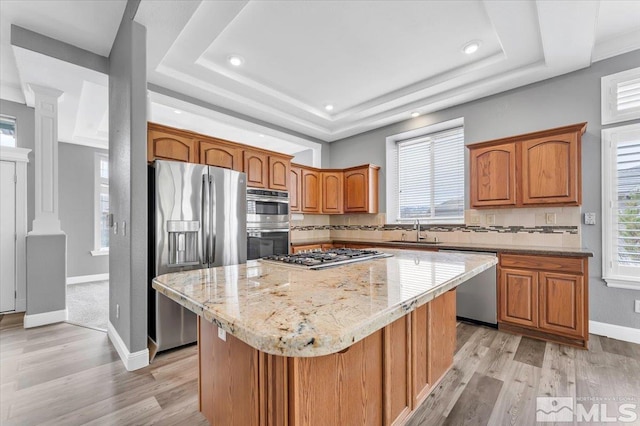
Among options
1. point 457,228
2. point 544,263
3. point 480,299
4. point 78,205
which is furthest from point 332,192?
point 78,205

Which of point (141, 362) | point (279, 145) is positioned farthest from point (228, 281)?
point (279, 145)

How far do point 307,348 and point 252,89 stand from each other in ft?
12.0

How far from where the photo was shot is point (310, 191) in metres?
4.93

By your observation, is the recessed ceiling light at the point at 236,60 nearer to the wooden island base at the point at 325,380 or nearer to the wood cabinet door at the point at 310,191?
the wood cabinet door at the point at 310,191

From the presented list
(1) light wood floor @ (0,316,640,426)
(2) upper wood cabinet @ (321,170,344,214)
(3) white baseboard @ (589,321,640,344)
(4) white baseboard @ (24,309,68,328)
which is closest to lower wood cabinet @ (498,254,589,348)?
(1) light wood floor @ (0,316,640,426)

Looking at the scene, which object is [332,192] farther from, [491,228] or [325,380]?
[325,380]

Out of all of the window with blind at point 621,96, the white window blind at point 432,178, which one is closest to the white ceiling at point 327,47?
the window with blind at point 621,96

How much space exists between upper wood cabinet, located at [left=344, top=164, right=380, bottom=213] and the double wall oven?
1270 millimetres

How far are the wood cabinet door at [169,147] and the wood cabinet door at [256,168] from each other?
71cm

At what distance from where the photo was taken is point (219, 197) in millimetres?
3010

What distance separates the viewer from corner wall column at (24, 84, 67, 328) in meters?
3.31

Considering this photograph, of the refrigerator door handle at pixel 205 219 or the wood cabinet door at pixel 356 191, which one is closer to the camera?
the refrigerator door handle at pixel 205 219

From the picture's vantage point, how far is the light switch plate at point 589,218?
2949 millimetres

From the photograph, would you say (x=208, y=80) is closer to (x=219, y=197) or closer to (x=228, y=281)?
(x=219, y=197)
